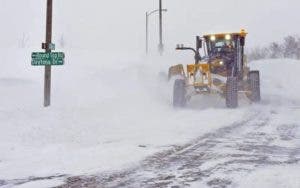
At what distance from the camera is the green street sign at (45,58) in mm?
16203

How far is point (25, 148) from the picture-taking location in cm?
1004

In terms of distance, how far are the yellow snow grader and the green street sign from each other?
483cm

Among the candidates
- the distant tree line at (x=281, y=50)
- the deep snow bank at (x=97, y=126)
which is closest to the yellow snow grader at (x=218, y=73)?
the deep snow bank at (x=97, y=126)

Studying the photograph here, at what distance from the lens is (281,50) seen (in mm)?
83938

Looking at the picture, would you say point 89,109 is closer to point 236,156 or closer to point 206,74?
point 206,74

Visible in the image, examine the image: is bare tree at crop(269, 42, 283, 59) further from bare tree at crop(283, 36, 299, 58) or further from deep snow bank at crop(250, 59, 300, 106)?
deep snow bank at crop(250, 59, 300, 106)

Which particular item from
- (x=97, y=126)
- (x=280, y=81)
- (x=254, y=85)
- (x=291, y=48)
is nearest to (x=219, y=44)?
(x=254, y=85)

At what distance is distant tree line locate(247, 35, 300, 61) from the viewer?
79.9 m

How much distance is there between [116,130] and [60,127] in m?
1.32

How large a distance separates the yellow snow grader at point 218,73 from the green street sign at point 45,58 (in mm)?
4832

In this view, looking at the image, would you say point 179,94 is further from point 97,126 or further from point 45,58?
point 97,126

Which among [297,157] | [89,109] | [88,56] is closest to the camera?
[297,157]

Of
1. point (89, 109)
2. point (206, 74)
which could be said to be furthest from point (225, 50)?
point (89, 109)

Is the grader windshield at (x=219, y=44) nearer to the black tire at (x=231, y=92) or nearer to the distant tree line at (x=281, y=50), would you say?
the black tire at (x=231, y=92)
